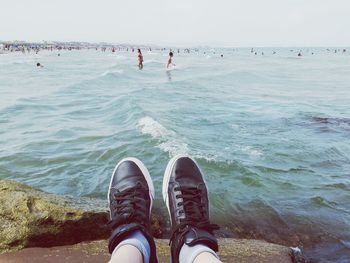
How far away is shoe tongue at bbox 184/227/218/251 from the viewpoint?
2.28 metres

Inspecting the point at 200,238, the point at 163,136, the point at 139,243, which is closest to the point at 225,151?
the point at 163,136

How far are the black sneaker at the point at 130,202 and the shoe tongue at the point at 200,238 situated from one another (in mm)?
254

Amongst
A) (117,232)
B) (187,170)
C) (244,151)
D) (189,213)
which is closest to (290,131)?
(244,151)

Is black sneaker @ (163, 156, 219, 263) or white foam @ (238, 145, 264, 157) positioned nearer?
black sneaker @ (163, 156, 219, 263)

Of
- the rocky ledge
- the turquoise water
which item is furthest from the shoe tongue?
the turquoise water

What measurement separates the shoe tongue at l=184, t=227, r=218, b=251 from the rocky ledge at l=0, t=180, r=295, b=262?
2.45 ft

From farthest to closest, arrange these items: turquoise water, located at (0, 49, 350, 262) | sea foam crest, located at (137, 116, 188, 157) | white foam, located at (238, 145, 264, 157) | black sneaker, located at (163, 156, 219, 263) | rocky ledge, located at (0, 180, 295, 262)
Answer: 1. sea foam crest, located at (137, 116, 188, 157)
2. white foam, located at (238, 145, 264, 157)
3. turquoise water, located at (0, 49, 350, 262)
4. rocky ledge, located at (0, 180, 295, 262)
5. black sneaker, located at (163, 156, 219, 263)

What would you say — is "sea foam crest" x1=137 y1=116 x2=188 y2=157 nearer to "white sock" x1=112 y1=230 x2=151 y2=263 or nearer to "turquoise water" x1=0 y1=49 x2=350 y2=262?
"turquoise water" x1=0 y1=49 x2=350 y2=262

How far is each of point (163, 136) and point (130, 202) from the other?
555cm

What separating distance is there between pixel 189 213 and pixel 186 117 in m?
8.07

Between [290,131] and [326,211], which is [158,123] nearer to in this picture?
[290,131]

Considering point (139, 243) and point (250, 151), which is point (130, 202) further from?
point (250, 151)

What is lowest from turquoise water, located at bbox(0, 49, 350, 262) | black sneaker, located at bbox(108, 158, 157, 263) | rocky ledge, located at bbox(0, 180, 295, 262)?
turquoise water, located at bbox(0, 49, 350, 262)

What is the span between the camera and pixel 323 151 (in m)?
7.46
